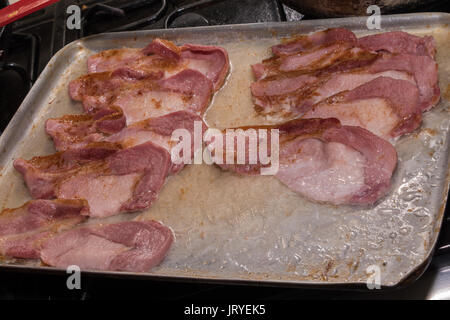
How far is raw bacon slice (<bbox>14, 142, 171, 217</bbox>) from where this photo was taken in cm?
190

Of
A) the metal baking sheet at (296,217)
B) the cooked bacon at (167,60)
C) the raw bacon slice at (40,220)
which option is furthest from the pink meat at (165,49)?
the raw bacon slice at (40,220)

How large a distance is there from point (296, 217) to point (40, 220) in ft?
3.63

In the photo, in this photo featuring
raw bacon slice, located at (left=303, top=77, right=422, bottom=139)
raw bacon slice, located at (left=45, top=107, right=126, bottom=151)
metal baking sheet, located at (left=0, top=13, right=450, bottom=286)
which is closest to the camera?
metal baking sheet, located at (left=0, top=13, right=450, bottom=286)

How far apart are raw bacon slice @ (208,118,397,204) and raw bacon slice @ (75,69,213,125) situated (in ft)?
1.47

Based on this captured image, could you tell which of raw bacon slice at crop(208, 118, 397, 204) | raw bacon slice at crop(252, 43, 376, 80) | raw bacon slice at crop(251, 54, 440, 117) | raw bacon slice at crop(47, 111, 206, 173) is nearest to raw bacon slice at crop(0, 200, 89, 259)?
raw bacon slice at crop(47, 111, 206, 173)

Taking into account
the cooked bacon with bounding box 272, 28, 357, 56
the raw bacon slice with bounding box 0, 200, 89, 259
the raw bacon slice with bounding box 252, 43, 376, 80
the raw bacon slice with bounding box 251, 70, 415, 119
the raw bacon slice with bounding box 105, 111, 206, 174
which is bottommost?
the raw bacon slice with bounding box 0, 200, 89, 259

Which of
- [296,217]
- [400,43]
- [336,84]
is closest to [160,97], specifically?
[336,84]

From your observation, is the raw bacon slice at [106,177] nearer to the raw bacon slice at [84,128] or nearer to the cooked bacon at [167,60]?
the raw bacon slice at [84,128]

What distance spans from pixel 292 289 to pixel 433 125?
2.88 feet

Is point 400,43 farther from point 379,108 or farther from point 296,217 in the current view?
point 296,217

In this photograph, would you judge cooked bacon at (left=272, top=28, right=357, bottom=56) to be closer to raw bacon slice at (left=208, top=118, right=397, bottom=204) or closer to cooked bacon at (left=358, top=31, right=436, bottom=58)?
cooked bacon at (left=358, top=31, right=436, bottom=58)

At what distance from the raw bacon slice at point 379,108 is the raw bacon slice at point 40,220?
3.62 feet

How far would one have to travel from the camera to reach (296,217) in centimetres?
168

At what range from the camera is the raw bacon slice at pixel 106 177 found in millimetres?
1896
